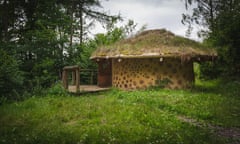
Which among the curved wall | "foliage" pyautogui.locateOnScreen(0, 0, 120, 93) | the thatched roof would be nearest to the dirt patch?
the thatched roof

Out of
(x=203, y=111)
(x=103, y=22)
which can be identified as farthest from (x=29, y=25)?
(x=203, y=111)

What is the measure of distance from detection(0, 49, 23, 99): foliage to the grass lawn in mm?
1353

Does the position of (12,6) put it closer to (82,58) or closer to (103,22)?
(82,58)

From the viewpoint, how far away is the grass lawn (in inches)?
259

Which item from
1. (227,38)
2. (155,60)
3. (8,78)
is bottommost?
(8,78)

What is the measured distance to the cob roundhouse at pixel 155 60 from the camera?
556 inches

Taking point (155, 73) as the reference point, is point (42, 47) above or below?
above

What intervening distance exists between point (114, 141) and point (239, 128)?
4048mm

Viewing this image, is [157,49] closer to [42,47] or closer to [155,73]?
[155,73]

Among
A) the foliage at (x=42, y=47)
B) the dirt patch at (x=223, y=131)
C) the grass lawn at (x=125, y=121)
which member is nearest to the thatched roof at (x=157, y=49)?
the grass lawn at (x=125, y=121)

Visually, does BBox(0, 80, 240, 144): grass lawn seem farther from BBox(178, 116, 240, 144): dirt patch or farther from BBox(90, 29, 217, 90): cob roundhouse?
BBox(90, 29, 217, 90): cob roundhouse

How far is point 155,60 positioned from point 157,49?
2.77ft

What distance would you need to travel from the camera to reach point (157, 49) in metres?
14.3

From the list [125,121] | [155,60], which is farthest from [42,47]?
[125,121]
